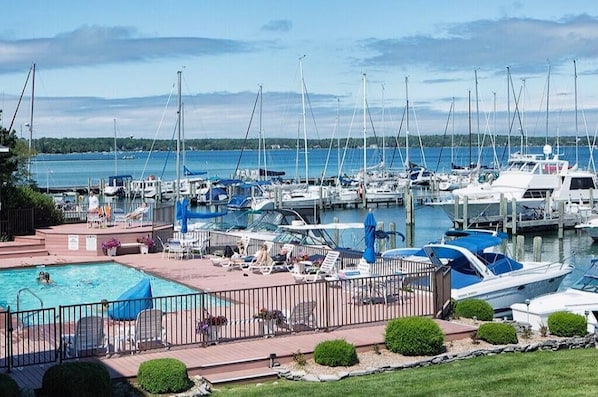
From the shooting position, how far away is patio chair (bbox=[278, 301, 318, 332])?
59.8ft

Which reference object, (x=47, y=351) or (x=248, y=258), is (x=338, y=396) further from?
(x=248, y=258)

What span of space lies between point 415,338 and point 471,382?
2.41m

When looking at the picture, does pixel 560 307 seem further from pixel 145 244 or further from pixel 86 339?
pixel 145 244

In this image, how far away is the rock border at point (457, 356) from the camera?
50.6 feet

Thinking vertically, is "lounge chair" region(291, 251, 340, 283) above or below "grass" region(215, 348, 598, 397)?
above

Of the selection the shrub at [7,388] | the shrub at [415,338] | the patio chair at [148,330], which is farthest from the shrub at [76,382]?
the shrub at [415,338]

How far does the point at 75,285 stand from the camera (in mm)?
26781

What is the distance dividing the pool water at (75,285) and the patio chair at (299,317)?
23.9 feet

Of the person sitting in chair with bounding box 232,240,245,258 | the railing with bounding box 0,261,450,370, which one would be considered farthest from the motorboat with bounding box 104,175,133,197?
the railing with bounding box 0,261,450,370

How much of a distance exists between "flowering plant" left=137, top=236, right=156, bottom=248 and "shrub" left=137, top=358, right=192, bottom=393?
742 inches

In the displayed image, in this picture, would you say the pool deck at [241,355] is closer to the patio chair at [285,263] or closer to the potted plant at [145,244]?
the patio chair at [285,263]

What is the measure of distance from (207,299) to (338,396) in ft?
28.4

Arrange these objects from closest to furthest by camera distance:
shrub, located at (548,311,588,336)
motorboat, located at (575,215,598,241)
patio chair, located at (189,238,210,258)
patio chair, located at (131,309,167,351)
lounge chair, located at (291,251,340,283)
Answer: patio chair, located at (131,309,167,351), shrub, located at (548,311,588,336), lounge chair, located at (291,251,340,283), patio chair, located at (189,238,210,258), motorboat, located at (575,215,598,241)

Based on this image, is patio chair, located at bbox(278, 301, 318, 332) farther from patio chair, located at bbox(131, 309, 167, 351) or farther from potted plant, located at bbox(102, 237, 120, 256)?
potted plant, located at bbox(102, 237, 120, 256)
